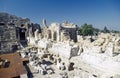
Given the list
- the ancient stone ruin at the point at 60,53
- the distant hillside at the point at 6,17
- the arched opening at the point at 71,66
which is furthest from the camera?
the distant hillside at the point at 6,17

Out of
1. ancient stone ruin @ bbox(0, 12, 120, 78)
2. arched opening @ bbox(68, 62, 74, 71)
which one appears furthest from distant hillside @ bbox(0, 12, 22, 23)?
arched opening @ bbox(68, 62, 74, 71)

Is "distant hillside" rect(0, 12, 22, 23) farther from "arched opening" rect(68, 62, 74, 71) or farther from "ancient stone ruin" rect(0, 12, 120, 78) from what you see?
"arched opening" rect(68, 62, 74, 71)

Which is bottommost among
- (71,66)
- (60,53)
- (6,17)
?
(71,66)

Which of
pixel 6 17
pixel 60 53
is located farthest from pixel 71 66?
pixel 6 17

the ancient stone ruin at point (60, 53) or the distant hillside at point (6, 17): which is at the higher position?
the distant hillside at point (6, 17)

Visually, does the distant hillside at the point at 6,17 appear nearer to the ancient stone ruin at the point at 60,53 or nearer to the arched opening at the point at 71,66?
the ancient stone ruin at the point at 60,53

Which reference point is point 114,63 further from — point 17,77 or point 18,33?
point 18,33

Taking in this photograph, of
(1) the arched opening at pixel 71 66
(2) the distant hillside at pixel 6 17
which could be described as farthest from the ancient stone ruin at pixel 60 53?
(2) the distant hillside at pixel 6 17

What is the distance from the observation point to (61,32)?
2331 cm

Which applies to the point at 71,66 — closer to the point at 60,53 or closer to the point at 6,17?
the point at 60,53

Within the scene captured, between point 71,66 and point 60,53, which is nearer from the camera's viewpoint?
point 71,66

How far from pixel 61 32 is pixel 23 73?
47.3 ft

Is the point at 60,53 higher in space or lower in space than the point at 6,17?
lower

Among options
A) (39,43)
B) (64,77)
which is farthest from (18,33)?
(64,77)
